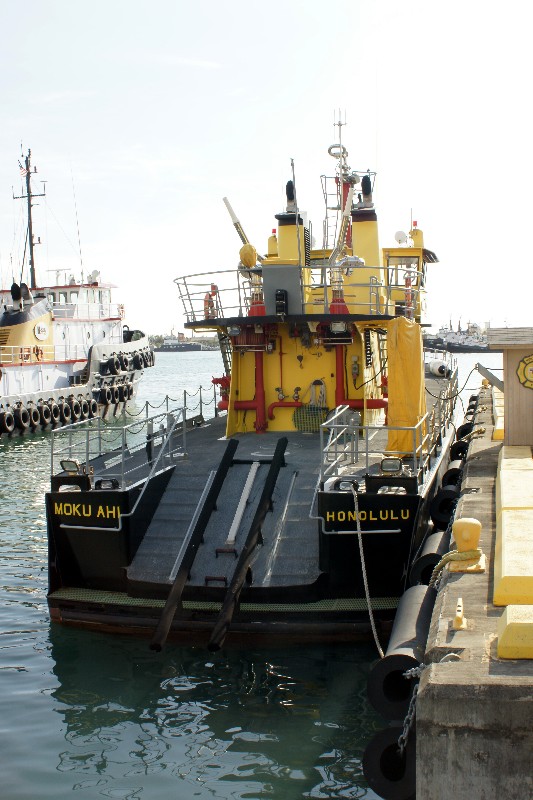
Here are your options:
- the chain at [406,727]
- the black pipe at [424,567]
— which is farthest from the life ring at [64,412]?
the chain at [406,727]

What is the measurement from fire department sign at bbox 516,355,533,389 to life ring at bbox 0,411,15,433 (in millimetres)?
26047

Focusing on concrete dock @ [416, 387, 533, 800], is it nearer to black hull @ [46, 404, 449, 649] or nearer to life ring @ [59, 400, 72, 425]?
black hull @ [46, 404, 449, 649]

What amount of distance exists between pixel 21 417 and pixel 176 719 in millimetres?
28437

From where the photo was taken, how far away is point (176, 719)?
9.13m

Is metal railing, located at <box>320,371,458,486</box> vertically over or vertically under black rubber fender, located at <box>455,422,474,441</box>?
over

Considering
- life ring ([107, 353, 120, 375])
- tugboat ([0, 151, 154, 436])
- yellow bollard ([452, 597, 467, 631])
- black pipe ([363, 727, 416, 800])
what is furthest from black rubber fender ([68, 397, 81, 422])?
yellow bollard ([452, 597, 467, 631])

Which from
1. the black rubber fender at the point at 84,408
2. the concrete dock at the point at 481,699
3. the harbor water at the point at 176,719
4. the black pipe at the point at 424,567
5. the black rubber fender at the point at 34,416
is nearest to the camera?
the concrete dock at the point at 481,699

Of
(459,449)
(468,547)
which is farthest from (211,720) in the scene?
(459,449)

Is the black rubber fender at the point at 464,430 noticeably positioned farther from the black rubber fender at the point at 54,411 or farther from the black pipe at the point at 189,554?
the black rubber fender at the point at 54,411

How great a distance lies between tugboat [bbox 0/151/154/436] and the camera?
123 ft

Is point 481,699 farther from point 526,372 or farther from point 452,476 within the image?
point 452,476

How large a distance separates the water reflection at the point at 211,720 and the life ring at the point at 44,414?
88.6ft

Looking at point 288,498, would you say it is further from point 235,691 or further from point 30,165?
point 30,165

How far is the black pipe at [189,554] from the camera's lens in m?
9.68
